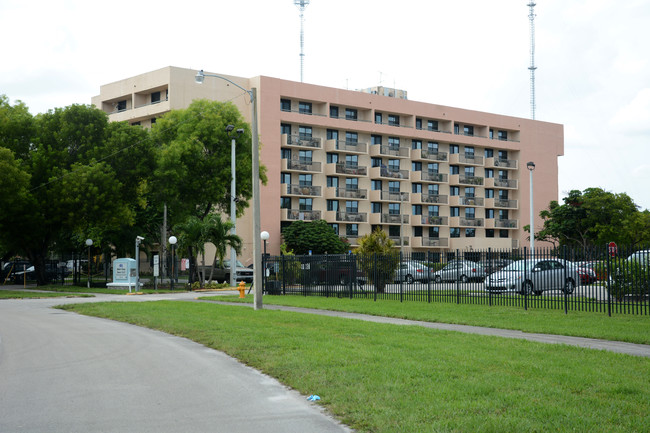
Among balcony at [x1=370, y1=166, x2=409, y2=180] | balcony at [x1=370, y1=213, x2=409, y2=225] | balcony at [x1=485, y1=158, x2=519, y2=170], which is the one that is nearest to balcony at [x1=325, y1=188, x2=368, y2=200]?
balcony at [x1=370, y1=166, x2=409, y2=180]

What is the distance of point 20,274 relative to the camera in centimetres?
5216

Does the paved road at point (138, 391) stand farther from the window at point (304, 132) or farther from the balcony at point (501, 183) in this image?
the balcony at point (501, 183)

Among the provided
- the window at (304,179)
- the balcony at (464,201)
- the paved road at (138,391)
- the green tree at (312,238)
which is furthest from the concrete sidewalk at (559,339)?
the balcony at (464,201)

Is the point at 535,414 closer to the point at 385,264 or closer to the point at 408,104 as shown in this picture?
the point at 385,264

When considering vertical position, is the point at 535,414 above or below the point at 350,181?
below

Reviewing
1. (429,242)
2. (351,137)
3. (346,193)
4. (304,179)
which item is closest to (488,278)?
(304,179)

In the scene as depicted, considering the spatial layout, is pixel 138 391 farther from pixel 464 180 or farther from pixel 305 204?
pixel 464 180

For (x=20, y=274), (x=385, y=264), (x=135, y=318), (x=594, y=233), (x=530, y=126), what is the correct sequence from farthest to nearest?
(x=530, y=126) → (x=594, y=233) → (x=20, y=274) → (x=385, y=264) → (x=135, y=318)

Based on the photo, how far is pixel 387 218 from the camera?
71188mm

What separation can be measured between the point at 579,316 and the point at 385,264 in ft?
34.4

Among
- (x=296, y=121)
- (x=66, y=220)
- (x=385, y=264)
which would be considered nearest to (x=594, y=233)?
(x=296, y=121)

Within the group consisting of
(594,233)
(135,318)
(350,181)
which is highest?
(350,181)

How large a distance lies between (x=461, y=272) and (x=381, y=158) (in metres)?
47.8

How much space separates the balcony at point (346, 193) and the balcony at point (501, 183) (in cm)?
1737
